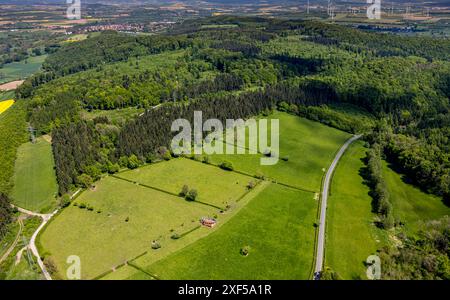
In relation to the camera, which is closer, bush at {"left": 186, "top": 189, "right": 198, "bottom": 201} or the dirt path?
the dirt path

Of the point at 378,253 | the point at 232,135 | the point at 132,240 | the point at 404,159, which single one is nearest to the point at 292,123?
the point at 232,135

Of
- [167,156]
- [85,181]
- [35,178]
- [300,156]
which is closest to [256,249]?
[167,156]

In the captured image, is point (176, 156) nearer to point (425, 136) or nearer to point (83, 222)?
point (83, 222)

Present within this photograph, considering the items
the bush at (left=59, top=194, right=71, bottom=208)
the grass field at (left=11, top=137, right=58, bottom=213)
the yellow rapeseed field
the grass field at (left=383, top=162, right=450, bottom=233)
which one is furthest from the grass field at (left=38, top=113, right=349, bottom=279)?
the yellow rapeseed field

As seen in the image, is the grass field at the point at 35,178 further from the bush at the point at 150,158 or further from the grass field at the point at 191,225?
the bush at the point at 150,158

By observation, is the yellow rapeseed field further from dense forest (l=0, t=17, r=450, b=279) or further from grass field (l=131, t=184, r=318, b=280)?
grass field (l=131, t=184, r=318, b=280)

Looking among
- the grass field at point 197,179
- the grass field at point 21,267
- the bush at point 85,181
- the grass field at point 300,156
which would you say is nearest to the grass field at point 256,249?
the grass field at point 197,179
